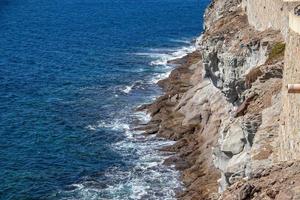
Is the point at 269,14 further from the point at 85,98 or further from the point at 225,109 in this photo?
the point at 85,98

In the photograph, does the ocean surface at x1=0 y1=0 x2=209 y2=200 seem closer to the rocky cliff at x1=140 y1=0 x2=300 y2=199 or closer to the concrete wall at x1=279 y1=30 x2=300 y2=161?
the rocky cliff at x1=140 y1=0 x2=300 y2=199

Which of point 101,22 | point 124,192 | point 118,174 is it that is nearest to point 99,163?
point 118,174

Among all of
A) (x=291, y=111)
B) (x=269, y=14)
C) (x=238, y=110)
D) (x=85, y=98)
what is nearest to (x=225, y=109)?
(x=269, y=14)

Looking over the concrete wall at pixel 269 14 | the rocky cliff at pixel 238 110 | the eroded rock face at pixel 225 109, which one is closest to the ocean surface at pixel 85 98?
the eroded rock face at pixel 225 109

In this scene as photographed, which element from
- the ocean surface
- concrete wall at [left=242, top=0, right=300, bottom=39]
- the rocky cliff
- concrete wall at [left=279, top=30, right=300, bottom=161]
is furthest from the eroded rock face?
the ocean surface

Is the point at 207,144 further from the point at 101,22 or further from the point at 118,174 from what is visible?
the point at 101,22
